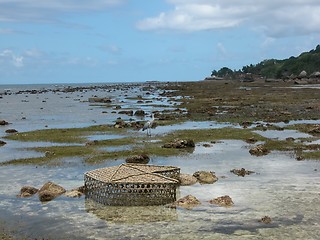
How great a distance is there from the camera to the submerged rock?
74.5 ft

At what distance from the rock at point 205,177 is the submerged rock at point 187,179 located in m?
0.25

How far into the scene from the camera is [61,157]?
30.3 m

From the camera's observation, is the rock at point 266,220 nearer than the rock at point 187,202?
Yes

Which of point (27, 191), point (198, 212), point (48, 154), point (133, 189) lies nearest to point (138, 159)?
point (48, 154)

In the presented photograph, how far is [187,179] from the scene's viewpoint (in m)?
22.9

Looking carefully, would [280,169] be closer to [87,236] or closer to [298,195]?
[298,195]

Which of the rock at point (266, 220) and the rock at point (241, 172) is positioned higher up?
the rock at point (241, 172)

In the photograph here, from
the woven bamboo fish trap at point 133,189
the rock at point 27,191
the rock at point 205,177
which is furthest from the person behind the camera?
the rock at point 205,177

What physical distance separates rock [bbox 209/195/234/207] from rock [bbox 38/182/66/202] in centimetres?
723

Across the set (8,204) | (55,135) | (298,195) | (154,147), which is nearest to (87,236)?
(8,204)

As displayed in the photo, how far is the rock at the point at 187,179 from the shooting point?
894 inches

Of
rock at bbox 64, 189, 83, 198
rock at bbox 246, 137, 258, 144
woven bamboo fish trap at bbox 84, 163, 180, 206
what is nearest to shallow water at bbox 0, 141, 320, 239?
rock at bbox 64, 189, 83, 198

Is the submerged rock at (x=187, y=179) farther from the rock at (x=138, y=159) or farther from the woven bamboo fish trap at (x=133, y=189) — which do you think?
the rock at (x=138, y=159)

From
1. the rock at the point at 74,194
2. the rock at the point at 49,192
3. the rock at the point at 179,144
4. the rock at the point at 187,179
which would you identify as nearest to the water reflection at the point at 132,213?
the rock at the point at 74,194
